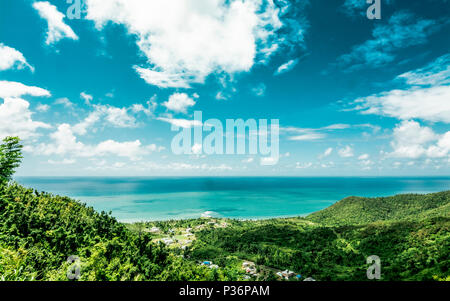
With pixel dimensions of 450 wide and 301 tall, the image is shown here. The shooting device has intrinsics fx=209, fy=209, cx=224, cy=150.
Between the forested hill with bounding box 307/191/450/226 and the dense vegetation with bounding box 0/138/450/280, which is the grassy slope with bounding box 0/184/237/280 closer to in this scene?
the dense vegetation with bounding box 0/138/450/280

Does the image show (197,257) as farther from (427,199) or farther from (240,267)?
(427,199)

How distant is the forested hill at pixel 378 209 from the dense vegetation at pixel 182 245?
13908 mm

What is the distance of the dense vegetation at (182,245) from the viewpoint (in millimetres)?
9672

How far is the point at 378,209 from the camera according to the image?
73.8 metres

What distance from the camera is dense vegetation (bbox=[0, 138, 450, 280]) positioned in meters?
9.67

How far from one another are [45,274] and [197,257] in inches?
1096
